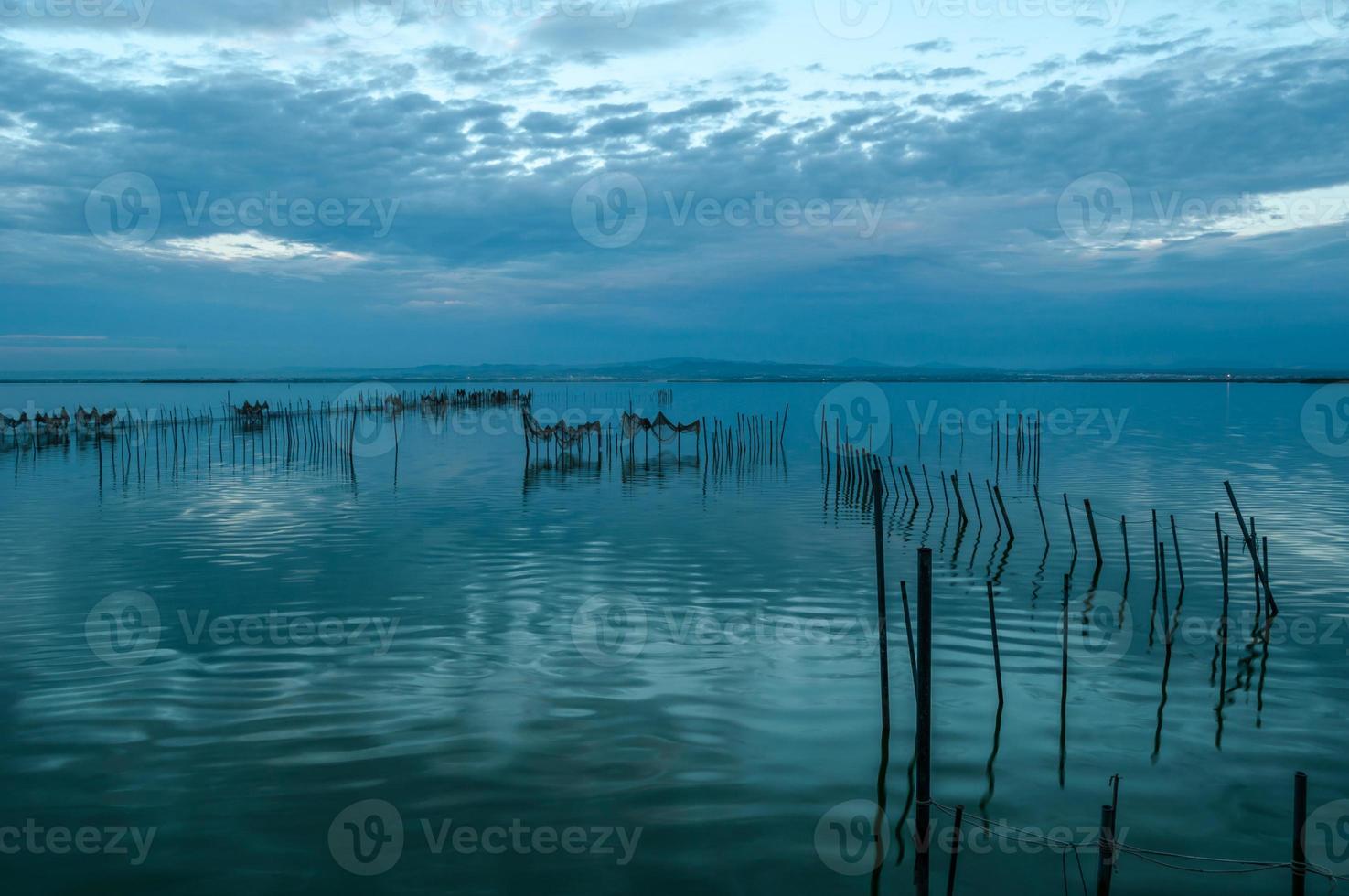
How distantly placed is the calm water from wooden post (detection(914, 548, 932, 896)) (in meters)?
0.84

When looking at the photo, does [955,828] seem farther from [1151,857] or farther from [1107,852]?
[1151,857]

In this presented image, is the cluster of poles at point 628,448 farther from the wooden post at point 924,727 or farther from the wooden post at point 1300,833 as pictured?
the wooden post at point 1300,833

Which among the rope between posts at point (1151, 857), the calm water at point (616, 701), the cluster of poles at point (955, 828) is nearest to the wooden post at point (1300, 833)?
the cluster of poles at point (955, 828)

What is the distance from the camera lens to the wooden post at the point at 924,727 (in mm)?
3799

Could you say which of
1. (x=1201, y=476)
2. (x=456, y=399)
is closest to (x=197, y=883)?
(x=1201, y=476)

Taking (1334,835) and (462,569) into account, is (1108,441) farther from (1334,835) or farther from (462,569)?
(1334,835)

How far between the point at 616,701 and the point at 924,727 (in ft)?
9.82

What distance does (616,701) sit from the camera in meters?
6.63

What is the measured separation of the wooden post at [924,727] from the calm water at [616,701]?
2.77 feet

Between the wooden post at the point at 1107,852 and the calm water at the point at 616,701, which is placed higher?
the wooden post at the point at 1107,852

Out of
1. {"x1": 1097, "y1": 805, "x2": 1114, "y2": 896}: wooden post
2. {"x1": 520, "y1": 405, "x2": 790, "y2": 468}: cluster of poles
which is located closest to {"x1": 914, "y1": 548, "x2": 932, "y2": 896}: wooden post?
{"x1": 1097, "y1": 805, "x2": 1114, "y2": 896}: wooden post

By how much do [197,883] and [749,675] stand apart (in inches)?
159

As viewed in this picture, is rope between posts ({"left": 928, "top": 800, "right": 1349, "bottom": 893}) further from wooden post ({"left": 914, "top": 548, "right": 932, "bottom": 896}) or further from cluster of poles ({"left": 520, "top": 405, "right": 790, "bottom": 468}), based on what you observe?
cluster of poles ({"left": 520, "top": 405, "right": 790, "bottom": 468})

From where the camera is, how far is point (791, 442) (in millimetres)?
30047
